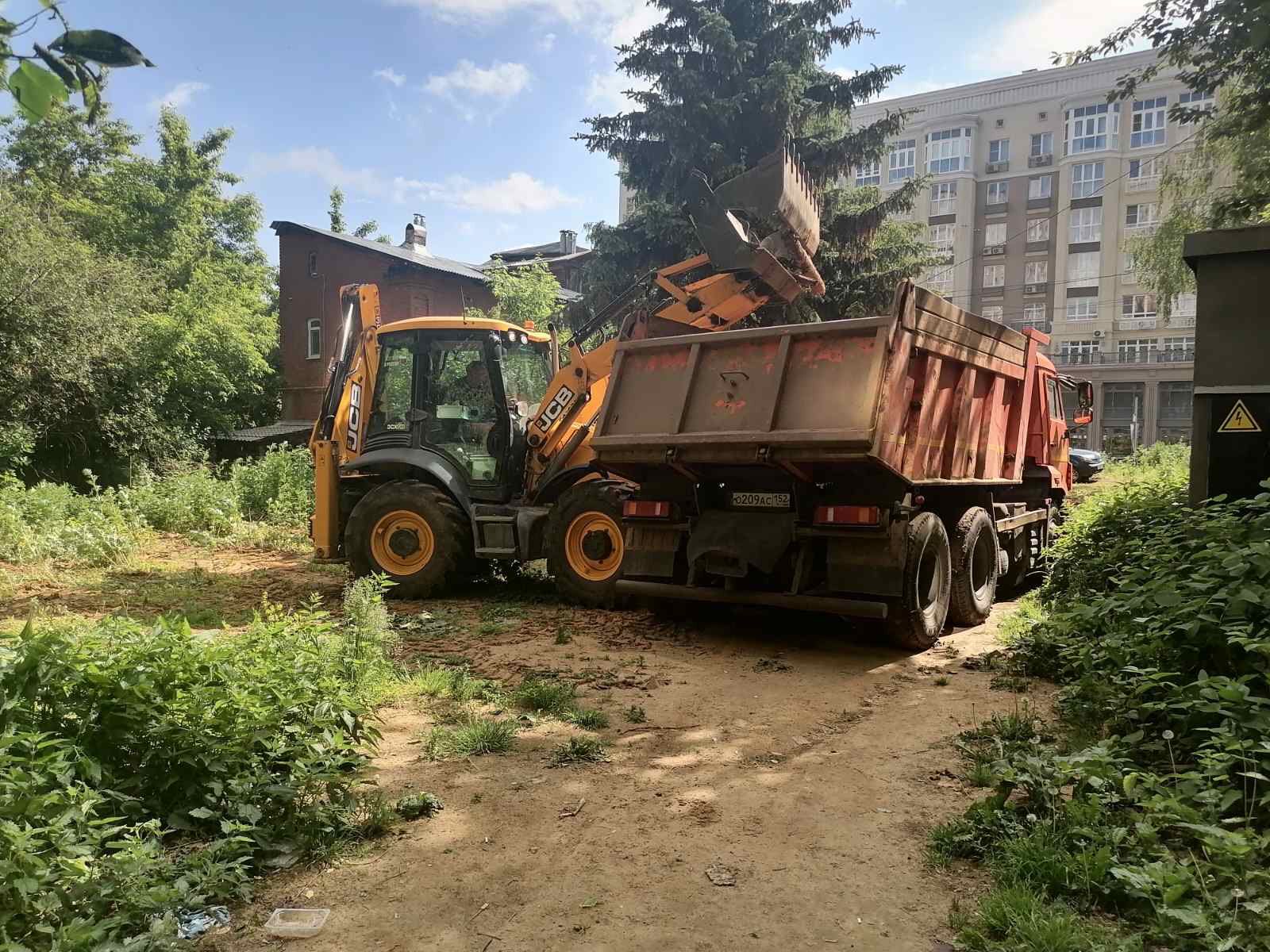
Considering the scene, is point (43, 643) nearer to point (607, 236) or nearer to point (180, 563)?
point (180, 563)

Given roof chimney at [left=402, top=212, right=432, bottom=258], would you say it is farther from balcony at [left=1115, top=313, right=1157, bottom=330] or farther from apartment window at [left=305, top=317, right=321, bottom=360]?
balcony at [left=1115, top=313, right=1157, bottom=330]

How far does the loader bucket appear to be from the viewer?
8.47 meters

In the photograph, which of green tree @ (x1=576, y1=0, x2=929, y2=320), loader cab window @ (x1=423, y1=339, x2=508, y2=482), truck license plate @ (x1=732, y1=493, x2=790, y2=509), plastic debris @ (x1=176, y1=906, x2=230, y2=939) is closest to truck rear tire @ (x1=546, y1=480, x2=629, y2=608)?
loader cab window @ (x1=423, y1=339, x2=508, y2=482)

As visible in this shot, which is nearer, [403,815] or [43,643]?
[43,643]

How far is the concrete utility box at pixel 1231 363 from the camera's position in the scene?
566 cm

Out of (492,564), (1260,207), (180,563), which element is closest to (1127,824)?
(492,564)

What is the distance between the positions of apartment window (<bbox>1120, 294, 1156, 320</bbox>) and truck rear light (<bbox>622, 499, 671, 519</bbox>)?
43662mm

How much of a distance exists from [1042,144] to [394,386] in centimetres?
4600

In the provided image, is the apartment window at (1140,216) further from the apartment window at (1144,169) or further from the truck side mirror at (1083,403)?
the truck side mirror at (1083,403)

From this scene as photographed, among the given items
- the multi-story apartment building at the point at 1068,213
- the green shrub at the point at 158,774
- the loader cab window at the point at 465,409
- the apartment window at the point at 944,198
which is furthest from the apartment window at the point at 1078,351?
the green shrub at the point at 158,774

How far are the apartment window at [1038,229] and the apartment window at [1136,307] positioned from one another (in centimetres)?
511

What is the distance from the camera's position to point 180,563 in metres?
12.0

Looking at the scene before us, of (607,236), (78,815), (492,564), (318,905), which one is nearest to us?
(78,815)

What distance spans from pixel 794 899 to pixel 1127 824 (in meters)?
1.27
